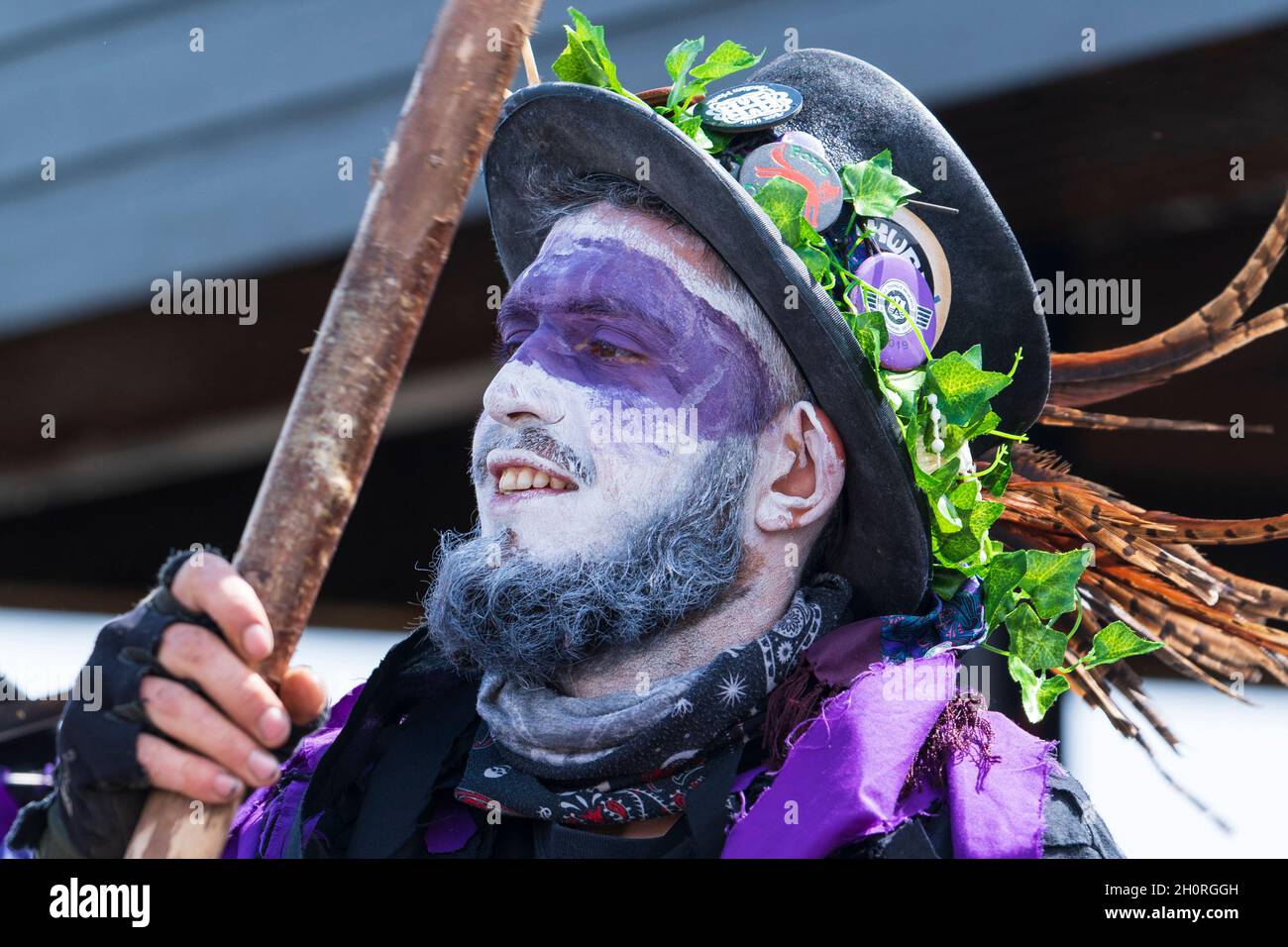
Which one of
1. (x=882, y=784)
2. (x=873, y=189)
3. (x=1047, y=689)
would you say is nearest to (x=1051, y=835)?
(x=882, y=784)

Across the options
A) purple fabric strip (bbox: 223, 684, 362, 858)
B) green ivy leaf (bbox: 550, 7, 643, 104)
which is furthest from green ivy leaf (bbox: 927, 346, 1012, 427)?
purple fabric strip (bbox: 223, 684, 362, 858)

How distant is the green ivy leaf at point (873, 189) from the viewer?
2.30 m

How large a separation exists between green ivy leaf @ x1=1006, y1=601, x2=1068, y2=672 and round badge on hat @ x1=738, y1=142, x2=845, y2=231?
608 millimetres

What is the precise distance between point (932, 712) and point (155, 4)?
4069 millimetres

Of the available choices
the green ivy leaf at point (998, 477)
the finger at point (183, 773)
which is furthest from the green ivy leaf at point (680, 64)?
the finger at point (183, 773)

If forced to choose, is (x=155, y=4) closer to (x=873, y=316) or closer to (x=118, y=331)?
(x=118, y=331)

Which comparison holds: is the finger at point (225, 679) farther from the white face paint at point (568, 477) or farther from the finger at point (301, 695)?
the white face paint at point (568, 477)

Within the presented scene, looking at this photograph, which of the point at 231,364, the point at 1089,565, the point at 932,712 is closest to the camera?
the point at 932,712

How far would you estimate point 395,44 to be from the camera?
479 cm

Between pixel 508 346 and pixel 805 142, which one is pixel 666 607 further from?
pixel 805 142

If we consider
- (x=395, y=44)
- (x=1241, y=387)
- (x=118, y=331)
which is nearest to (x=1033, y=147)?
(x=1241, y=387)

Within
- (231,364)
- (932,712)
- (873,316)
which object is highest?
(231,364)

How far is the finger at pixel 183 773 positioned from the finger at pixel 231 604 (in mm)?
125

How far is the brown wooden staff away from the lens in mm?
1774
